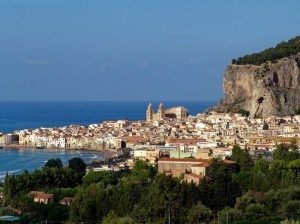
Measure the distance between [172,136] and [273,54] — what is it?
7.96 meters

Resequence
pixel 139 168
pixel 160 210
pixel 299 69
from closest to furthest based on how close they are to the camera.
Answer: pixel 160 210 → pixel 139 168 → pixel 299 69

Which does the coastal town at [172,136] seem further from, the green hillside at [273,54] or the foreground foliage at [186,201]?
the foreground foliage at [186,201]

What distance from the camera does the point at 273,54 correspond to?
44.3 m

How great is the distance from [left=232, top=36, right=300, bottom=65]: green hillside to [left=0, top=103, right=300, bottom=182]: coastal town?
3570mm

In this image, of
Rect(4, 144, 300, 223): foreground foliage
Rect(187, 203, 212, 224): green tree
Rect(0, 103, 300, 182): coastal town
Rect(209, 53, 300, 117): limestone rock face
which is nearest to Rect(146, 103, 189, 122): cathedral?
Rect(0, 103, 300, 182): coastal town

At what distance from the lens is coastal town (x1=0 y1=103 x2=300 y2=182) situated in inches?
1282

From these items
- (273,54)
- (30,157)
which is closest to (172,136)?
(273,54)

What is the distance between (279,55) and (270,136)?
10.2m

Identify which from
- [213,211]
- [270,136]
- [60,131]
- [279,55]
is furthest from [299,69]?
[213,211]

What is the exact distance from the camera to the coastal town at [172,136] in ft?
107

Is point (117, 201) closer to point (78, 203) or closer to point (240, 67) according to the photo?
point (78, 203)

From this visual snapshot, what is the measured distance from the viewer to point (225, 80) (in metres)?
48.7

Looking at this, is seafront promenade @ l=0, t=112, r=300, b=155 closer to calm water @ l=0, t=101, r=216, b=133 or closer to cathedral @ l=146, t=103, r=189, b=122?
cathedral @ l=146, t=103, r=189, b=122

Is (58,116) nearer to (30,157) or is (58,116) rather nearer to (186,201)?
(30,157)
